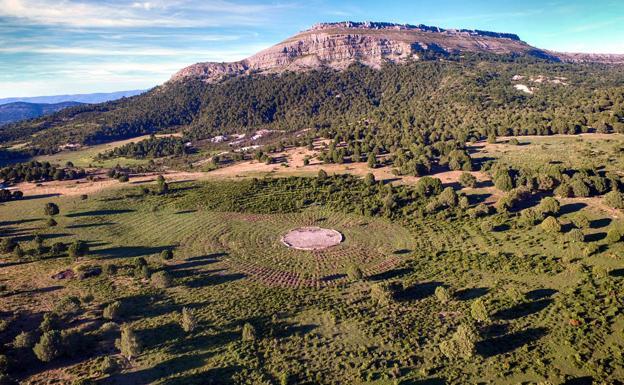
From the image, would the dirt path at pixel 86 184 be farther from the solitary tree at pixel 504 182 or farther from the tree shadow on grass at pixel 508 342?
the tree shadow on grass at pixel 508 342

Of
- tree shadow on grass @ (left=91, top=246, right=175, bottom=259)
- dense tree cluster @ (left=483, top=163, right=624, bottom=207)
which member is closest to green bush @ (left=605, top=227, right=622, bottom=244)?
dense tree cluster @ (left=483, top=163, right=624, bottom=207)

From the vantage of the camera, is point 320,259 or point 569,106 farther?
point 569,106

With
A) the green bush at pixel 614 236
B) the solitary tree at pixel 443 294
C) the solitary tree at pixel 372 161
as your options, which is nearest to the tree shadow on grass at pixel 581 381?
the solitary tree at pixel 443 294

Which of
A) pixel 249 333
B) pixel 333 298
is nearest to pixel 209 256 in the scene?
pixel 333 298

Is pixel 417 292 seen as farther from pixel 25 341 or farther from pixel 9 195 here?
pixel 9 195

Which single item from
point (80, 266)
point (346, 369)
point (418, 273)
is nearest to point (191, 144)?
point (80, 266)

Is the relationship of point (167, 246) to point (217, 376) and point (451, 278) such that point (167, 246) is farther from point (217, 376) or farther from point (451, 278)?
point (451, 278)
